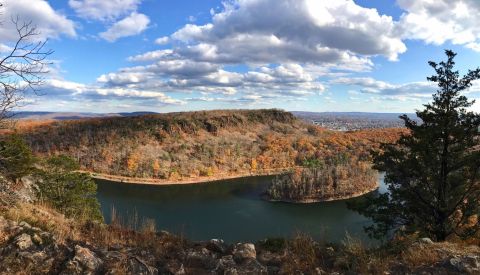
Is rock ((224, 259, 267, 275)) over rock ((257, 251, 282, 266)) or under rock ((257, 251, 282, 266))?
over

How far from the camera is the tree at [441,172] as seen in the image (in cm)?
2122

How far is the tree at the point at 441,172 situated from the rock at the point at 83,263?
1822cm

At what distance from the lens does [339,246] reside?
11.3 meters

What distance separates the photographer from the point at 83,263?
8094 millimetres

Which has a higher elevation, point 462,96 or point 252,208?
point 462,96

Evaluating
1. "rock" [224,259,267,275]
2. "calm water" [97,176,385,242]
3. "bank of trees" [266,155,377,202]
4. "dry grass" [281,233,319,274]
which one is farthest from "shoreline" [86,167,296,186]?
"rock" [224,259,267,275]

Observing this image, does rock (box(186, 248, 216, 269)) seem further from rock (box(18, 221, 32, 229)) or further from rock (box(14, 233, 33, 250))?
rock (box(18, 221, 32, 229))

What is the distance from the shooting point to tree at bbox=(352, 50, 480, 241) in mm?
21219

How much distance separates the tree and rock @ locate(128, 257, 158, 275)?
17243 millimetres

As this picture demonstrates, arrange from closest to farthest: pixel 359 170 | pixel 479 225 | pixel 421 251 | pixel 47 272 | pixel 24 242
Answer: pixel 47 272, pixel 24 242, pixel 421 251, pixel 479 225, pixel 359 170

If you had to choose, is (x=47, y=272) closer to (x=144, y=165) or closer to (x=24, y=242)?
(x=24, y=242)

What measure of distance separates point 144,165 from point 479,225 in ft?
500

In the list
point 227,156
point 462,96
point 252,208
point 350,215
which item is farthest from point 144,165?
point 462,96

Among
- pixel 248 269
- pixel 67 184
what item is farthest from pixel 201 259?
pixel 67 184
